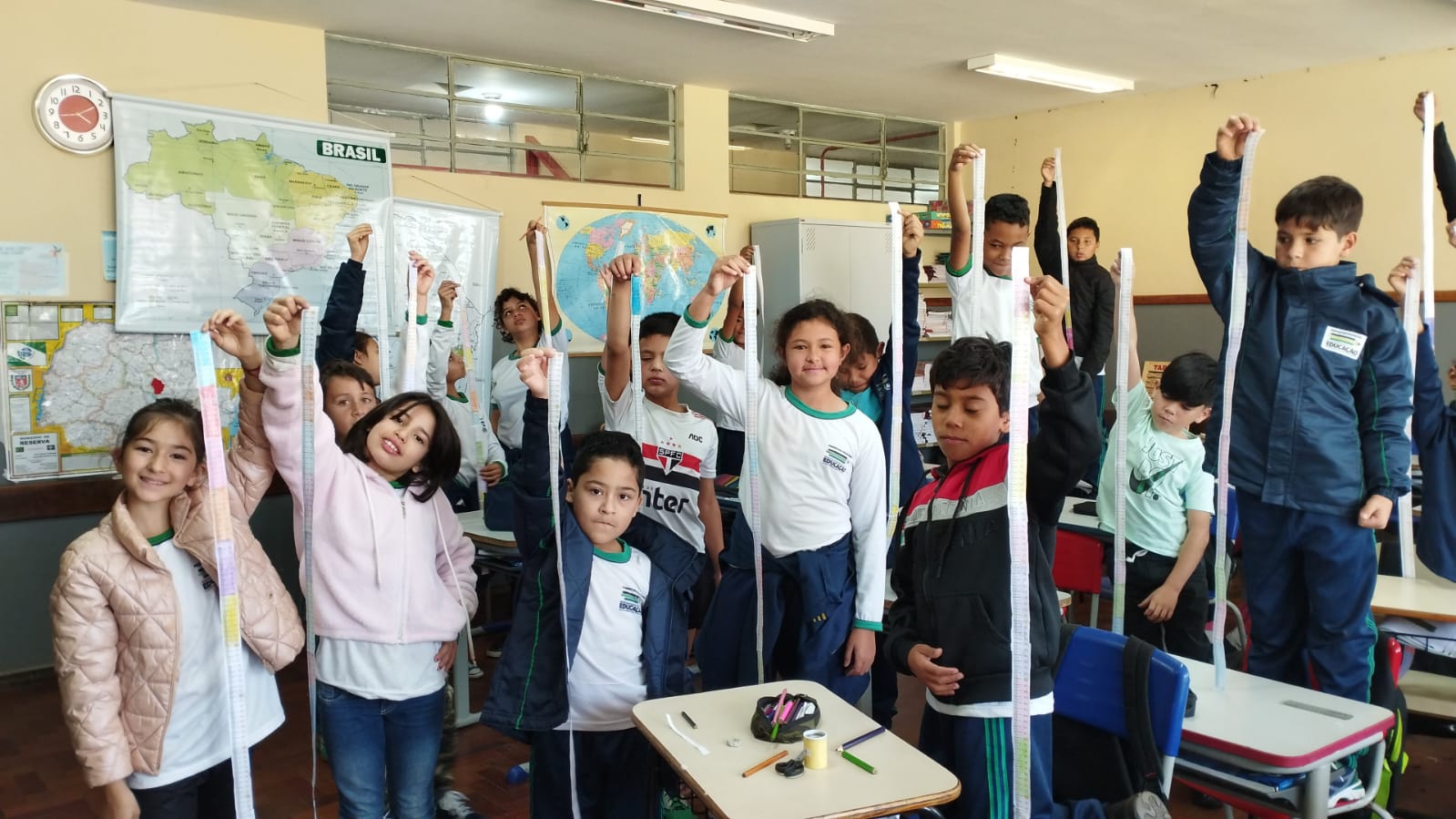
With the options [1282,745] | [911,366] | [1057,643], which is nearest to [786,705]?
[1057,643]

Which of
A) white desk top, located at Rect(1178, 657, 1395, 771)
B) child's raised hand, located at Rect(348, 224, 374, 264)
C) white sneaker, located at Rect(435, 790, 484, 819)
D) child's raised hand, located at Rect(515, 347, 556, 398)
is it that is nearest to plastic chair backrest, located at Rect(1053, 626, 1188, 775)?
white desk top, located at Rect(1178, 657, 1395, 771)

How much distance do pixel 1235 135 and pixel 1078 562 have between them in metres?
1.72

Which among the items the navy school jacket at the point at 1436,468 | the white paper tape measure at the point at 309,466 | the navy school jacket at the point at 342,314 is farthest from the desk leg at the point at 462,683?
the navy school jacket at the point at 1436,468

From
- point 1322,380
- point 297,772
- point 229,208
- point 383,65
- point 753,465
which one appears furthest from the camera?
point 383,65

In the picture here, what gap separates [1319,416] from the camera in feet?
7.30

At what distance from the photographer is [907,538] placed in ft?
6.05

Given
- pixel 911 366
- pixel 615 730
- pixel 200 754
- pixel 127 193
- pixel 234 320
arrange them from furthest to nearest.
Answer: pixel 127 193
pixel 911 366
pixel 615 730
pixel 200 754
pixel 234 320

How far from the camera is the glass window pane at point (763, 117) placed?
6.48 meters

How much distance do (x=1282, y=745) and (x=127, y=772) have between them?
1.96m

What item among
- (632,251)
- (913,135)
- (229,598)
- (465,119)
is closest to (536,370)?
(229,598)

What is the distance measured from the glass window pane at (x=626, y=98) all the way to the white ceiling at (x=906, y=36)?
0.66 ft

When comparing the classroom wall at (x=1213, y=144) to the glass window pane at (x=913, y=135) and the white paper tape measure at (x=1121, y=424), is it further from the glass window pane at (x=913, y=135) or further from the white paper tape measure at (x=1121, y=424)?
the white paper tape measure at (x=1121, y=424)

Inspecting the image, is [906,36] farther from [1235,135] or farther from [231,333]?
[231,333]

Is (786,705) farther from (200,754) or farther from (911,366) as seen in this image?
(911,366)
